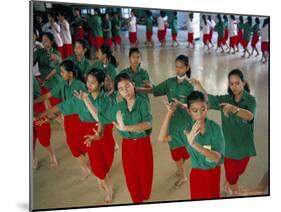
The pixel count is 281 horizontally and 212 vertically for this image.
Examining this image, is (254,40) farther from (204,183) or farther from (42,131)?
(42,131)

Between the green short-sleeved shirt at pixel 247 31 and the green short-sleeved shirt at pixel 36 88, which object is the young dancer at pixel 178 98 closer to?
the green short-sleeved shirt at pixel 247 31

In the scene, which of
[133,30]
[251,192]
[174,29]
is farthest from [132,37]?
[251,192]

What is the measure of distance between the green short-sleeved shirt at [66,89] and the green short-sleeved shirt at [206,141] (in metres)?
0.67

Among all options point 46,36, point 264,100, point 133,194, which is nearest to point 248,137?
point 264,100

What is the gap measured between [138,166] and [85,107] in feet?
1.67

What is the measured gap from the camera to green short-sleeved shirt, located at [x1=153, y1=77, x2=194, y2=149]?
108 inches

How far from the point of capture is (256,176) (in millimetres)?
2938

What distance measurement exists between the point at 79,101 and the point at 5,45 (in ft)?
1.83

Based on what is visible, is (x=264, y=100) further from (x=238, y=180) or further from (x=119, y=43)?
(x=119, y=43)

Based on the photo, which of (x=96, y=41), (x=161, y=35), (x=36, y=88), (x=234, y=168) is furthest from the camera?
(x=234, y=168)

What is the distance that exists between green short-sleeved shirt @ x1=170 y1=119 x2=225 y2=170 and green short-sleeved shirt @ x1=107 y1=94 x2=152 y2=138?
0.67ft

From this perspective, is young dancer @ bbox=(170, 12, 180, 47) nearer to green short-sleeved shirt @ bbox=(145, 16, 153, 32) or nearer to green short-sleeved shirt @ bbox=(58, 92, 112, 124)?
green short-sleeved shirt @ bbox=(145, 16, 153, 32)

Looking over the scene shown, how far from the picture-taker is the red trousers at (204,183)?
2797 mm

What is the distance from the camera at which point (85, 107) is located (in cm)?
266
